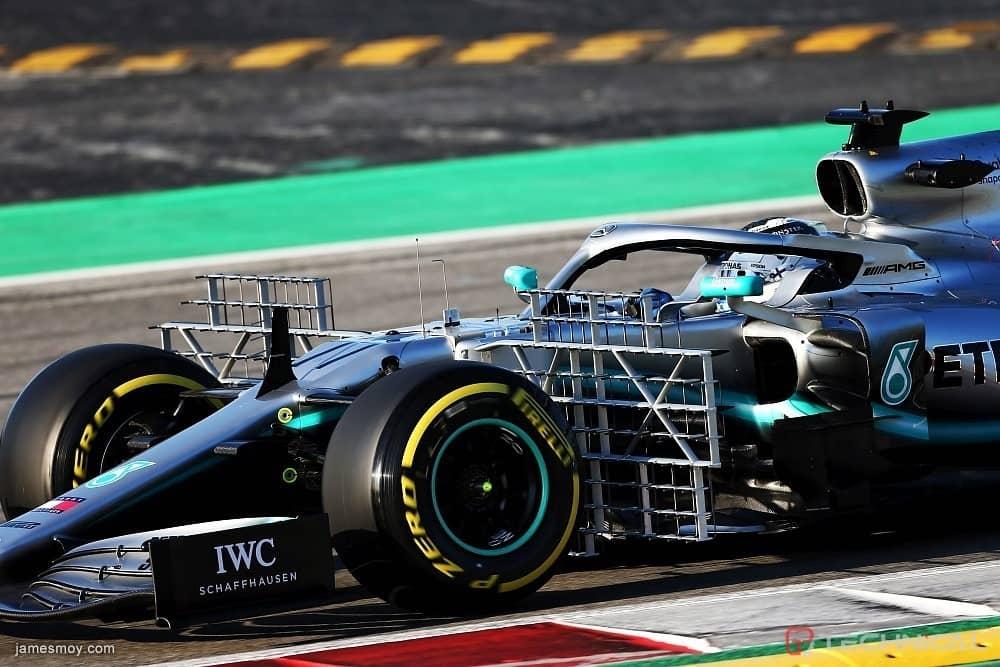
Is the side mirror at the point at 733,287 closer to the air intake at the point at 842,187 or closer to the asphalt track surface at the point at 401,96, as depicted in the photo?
the air intake at the point at 842,187

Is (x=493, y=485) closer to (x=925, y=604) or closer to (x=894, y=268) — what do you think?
(x=925, y=604)

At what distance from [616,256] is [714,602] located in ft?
6.97

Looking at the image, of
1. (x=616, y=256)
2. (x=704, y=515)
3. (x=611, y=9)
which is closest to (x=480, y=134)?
(x=611, y=9)

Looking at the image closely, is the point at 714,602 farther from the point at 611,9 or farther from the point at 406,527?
the point at 611,9

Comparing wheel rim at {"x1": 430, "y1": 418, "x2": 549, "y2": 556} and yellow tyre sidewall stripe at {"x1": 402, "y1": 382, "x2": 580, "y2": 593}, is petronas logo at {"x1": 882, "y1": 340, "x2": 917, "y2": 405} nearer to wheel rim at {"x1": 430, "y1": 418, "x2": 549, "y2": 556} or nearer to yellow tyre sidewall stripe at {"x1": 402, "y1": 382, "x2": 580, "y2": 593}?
yellow tyre sidewall stripe at {"x1": 402, "y1": 382, "x2": 580, "y2": 593}

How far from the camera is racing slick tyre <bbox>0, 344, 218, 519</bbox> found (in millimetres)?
7898

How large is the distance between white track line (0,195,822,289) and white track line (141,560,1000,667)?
1018cm

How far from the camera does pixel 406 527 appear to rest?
21.2 feet

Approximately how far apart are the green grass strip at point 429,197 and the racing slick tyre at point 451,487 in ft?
35.5

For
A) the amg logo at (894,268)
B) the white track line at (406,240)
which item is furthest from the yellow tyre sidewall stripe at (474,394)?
the white track line at (406,240)

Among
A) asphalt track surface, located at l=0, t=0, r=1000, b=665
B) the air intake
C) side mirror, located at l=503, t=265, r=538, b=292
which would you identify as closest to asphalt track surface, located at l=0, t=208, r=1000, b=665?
asphalt track surface, located at l=0, t=0, r=1000, b=665

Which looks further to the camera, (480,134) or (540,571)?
(480,134)

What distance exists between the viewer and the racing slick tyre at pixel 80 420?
7.90 m

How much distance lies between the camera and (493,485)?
6805 mm
